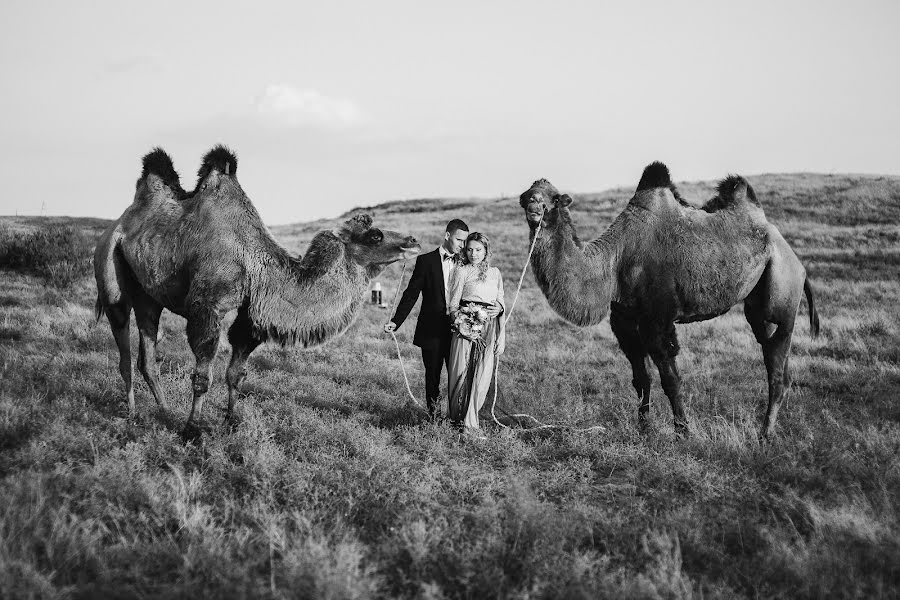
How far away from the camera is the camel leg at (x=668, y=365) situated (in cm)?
671

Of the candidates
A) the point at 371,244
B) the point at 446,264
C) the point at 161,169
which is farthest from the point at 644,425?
the point at 161,169

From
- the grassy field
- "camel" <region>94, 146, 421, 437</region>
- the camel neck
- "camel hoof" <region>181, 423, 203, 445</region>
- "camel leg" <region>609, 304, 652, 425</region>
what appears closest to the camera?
the grassy field

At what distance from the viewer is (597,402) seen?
8.97 meters

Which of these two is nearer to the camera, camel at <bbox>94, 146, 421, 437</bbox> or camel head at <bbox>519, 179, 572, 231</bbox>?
camel at <bbox>94, 146, 421, 437</bbox>

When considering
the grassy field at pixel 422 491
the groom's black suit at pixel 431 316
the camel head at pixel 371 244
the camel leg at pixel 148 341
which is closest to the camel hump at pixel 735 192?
the grassy field at pixel 422 491

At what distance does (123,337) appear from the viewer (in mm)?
7180

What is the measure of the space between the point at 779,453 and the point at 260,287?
5.32 metres

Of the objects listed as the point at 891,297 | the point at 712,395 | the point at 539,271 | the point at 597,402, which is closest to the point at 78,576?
the point at 539,271

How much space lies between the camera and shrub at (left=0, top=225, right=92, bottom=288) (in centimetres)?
1778

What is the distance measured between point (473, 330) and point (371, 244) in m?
1.39

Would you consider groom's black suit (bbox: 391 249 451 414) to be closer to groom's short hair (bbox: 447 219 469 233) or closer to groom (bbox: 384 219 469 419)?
groom (bbox: 384 219 469 419)

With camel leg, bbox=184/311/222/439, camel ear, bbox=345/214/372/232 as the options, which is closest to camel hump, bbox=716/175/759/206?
camel ear, bbox=345/214/372/232

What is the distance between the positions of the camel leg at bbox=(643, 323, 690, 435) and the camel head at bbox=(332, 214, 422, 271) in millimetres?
2649

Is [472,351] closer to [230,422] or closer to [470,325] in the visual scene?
[470,325]
